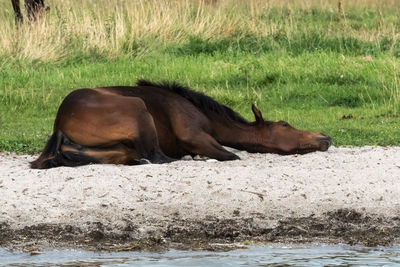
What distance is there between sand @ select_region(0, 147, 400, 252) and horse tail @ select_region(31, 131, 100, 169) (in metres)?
0.21

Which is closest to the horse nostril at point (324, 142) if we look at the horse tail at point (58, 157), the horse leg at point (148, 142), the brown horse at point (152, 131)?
the brown horse at point (152, 131)

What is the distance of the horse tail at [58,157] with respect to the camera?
7.92 m

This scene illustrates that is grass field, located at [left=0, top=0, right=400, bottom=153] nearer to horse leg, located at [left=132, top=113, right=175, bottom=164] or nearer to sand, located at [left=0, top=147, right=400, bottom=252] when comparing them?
horse leg, located at [left=132, top=113, right=175, bottom=164]

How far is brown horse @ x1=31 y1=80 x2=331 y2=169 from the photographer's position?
7957mm

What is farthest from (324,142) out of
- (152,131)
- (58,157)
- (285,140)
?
(58,157)

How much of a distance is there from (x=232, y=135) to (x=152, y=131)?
1032mm

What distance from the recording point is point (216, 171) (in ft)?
24.5

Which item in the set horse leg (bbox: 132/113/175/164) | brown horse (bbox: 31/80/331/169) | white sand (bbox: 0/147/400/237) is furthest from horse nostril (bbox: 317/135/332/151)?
horse leg (bbox: 132/113/175/164)

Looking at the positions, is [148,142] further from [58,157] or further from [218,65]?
→ [218,65]

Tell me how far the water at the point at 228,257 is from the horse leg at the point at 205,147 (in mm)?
2507

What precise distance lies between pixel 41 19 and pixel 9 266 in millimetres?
10785

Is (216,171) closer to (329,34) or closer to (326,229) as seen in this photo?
(326,229)

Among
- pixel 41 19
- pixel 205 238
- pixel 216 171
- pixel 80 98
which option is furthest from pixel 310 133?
pixel 41 19

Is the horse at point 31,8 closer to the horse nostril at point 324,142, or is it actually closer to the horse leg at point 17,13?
the horse leg at point 17,13
